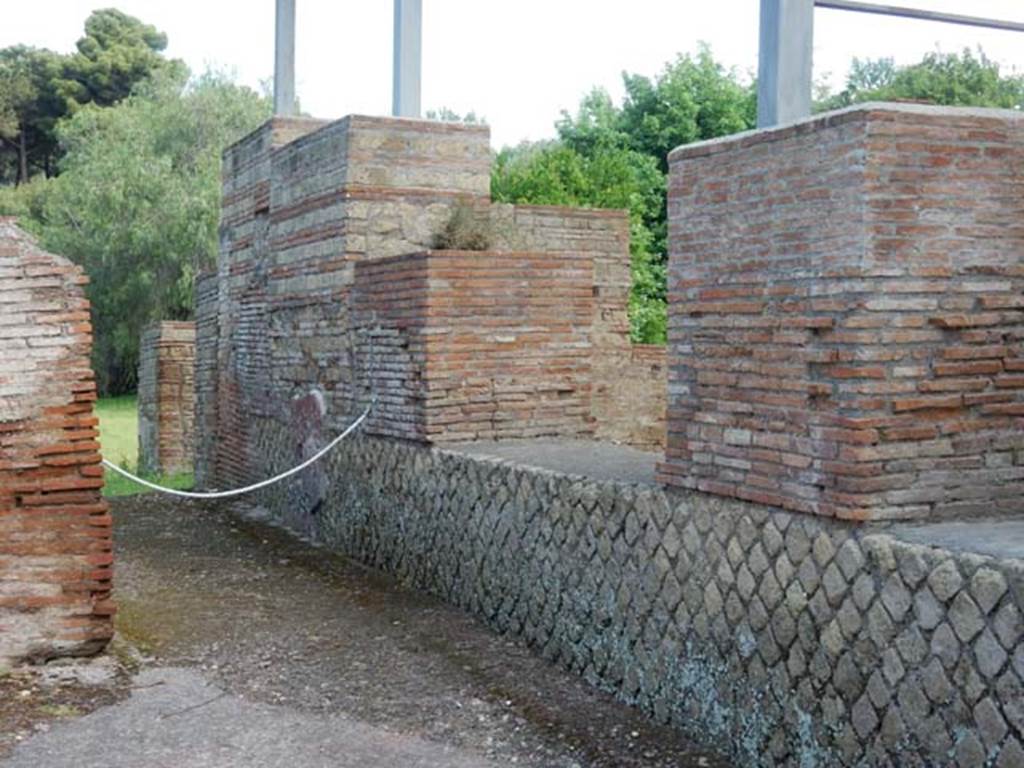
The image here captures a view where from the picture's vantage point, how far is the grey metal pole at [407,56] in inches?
383

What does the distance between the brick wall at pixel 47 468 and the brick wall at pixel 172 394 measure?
452 inches

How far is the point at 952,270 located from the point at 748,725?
1701mm

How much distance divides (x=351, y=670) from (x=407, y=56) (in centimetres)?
494

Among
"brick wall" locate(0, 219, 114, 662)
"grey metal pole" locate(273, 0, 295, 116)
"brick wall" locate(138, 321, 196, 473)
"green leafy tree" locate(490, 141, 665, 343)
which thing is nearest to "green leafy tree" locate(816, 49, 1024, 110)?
"green leafy tree" locate(490, 141, 665, 343)

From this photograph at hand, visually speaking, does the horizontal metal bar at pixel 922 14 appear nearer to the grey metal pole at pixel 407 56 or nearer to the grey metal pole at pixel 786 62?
the grey metal pole at pixel 786 62

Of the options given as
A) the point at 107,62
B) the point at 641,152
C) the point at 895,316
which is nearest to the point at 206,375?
the point at 895,316

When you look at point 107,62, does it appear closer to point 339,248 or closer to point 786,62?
point 339,248

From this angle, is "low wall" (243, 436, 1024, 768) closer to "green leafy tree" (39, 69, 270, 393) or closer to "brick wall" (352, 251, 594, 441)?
"brick wall" (352, 251, 594, 441)

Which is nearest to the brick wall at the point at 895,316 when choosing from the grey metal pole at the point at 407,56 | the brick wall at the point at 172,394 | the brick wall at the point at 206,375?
the grey metal pole at the point at 407,56

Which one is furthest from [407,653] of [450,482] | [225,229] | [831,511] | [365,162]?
[225,229]

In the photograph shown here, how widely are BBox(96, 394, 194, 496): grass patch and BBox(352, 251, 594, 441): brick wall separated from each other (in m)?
3.96

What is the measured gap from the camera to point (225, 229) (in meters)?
12.6

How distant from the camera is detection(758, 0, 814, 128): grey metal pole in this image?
562 centimetres

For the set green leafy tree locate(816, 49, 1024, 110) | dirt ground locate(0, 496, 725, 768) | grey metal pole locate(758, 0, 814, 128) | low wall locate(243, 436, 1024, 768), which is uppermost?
green leafy tree locate(816, 49, 1024, 110)
